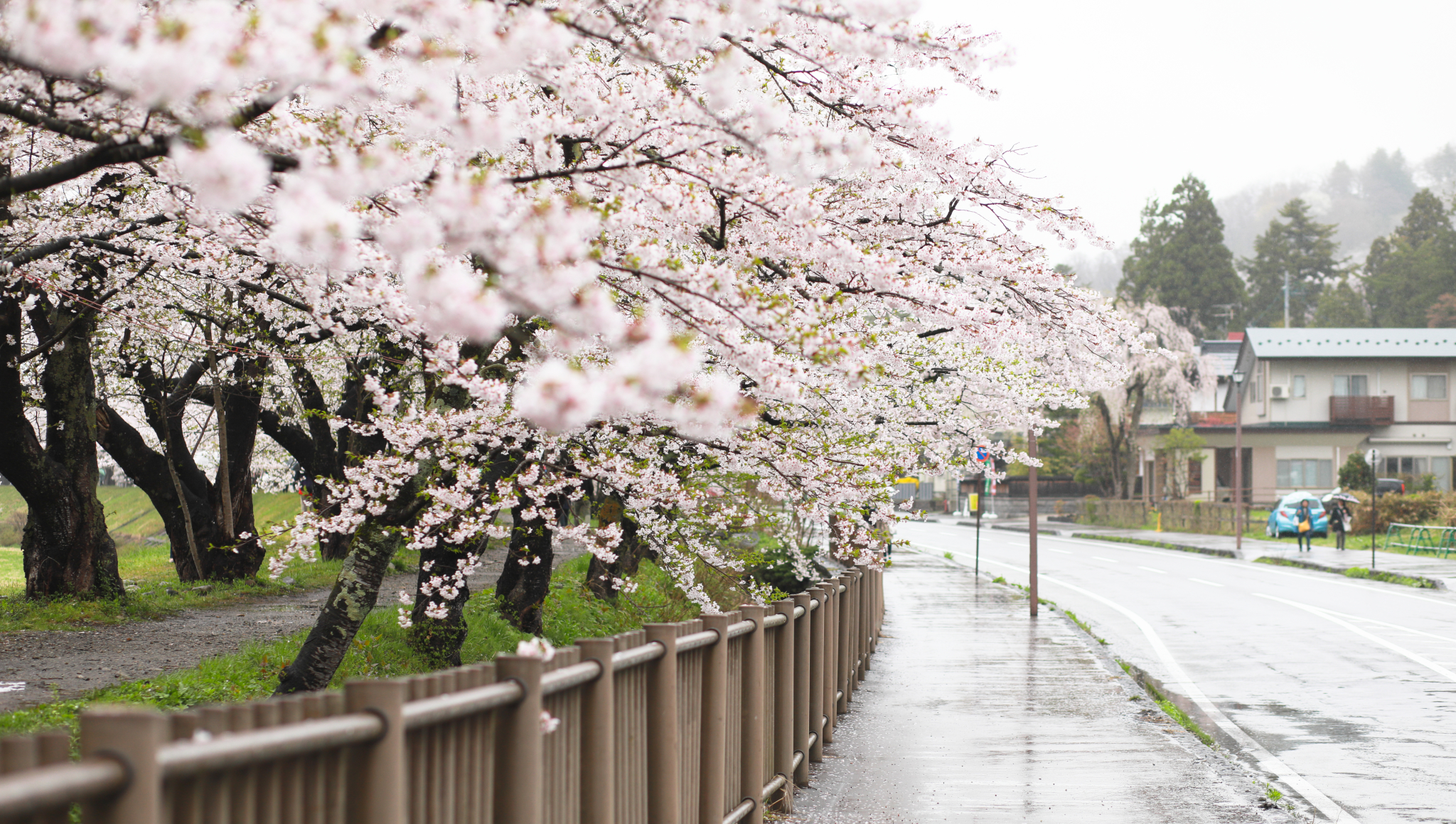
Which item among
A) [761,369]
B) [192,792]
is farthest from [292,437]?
[192,792]

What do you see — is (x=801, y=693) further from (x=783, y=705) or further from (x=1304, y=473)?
(x=1304, y=473)

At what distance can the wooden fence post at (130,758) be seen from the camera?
1904 mm

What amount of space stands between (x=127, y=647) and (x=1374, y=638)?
51.3 feet

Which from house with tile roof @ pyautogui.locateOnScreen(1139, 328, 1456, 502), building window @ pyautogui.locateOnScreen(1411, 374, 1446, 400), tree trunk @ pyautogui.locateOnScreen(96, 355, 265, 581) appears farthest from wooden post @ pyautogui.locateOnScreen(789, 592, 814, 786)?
building window @ pyautogui.locateOnScreen(1411, 374, 1446, 400)

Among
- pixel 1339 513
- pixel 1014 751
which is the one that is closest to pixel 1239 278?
pixel 1339 513

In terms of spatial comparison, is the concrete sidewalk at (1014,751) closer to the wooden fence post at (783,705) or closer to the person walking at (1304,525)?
the wooden fence post at (783,705)

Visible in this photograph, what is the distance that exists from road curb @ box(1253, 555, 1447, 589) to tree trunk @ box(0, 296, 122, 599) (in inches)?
929

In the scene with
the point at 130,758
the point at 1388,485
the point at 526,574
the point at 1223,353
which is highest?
the point at 1223,353

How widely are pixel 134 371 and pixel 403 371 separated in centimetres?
970

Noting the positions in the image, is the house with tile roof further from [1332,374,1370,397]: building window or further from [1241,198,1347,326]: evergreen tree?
[1241,198,1347,326]: evergreen tree

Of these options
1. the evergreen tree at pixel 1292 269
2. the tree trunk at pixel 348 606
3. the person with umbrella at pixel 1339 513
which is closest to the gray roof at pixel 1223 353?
the evergreen tree at pixel 1292 269

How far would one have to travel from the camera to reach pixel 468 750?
3.03 m

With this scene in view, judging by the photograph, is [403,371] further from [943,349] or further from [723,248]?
[943,349]

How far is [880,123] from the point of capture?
273 inches
